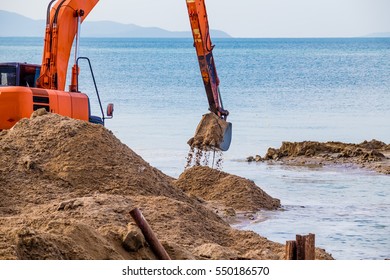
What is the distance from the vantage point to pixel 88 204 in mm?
10148

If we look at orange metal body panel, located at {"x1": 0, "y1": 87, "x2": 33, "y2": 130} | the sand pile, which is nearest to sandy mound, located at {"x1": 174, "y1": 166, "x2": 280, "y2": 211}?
the sand pile

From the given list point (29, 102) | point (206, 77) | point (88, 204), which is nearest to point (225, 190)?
point (206, 77)

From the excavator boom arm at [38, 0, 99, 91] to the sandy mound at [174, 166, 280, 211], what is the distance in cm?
230

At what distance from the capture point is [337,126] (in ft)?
87.7

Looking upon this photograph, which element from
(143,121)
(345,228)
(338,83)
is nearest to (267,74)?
(338,83)

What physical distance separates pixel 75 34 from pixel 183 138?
8.24m

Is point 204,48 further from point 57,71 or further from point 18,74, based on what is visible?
point 18,74

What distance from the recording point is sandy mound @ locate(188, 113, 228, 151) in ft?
51.2

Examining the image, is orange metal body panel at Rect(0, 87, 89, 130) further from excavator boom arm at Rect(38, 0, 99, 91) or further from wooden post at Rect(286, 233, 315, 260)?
wooden post at Rect(286, 233, 315, 260)

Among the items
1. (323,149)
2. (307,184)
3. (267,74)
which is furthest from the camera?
(267,74)

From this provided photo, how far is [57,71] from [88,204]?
482 cm

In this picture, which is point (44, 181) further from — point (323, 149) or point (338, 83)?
point (338, 83)

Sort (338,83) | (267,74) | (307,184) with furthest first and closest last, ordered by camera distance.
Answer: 1. (267,74)
2. (338,83)
3. (307,184)
